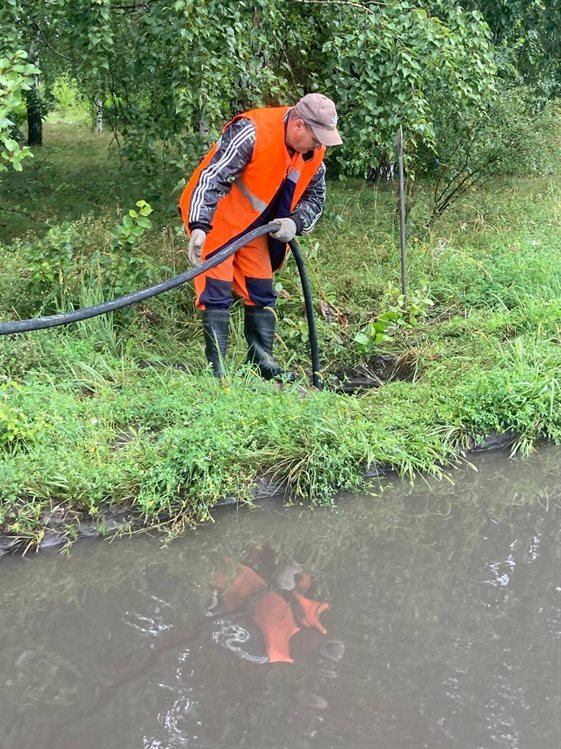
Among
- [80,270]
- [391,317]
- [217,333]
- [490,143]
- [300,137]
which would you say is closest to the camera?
[300,137]

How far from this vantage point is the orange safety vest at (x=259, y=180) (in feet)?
13.4

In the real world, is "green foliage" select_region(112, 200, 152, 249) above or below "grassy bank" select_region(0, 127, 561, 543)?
above

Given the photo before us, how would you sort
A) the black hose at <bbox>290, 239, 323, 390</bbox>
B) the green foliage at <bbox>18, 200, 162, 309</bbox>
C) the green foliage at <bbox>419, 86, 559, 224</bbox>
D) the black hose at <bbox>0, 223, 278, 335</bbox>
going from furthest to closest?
the green foliage at <bbox>419, 86, 559, 224</bbox>, the green foliage at <bbox>18, 200, 162, 309</bbox>, the black hose at <bbox>290, 239, 323, 390</bbox>, the black hose at <bbox>0, 223, 278, 335</bbox>

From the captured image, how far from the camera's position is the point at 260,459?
12.1 feet

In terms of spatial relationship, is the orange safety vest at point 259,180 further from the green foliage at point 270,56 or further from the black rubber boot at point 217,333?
the green foliage at point 270,56

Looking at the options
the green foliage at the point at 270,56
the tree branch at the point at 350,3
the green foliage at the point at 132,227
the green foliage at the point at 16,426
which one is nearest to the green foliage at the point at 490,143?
the green foliage at the point at 270,56

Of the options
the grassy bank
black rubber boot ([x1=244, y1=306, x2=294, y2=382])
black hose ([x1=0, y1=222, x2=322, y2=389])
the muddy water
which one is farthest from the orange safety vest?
the muddy water

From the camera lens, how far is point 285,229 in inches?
168

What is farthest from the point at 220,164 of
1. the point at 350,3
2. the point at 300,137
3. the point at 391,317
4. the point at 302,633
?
the point at 302,633

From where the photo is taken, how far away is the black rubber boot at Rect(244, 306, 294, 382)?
15.5 feet

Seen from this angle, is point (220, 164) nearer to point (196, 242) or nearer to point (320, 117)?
point (196, 242)

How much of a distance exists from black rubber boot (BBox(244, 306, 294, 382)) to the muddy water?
1334 mm

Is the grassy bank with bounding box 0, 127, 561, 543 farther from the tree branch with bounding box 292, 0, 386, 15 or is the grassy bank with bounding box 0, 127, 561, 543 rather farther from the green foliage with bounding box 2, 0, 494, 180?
the tree branch with bounding box 292, 0, 386, 15

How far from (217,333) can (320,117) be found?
1.39 m
